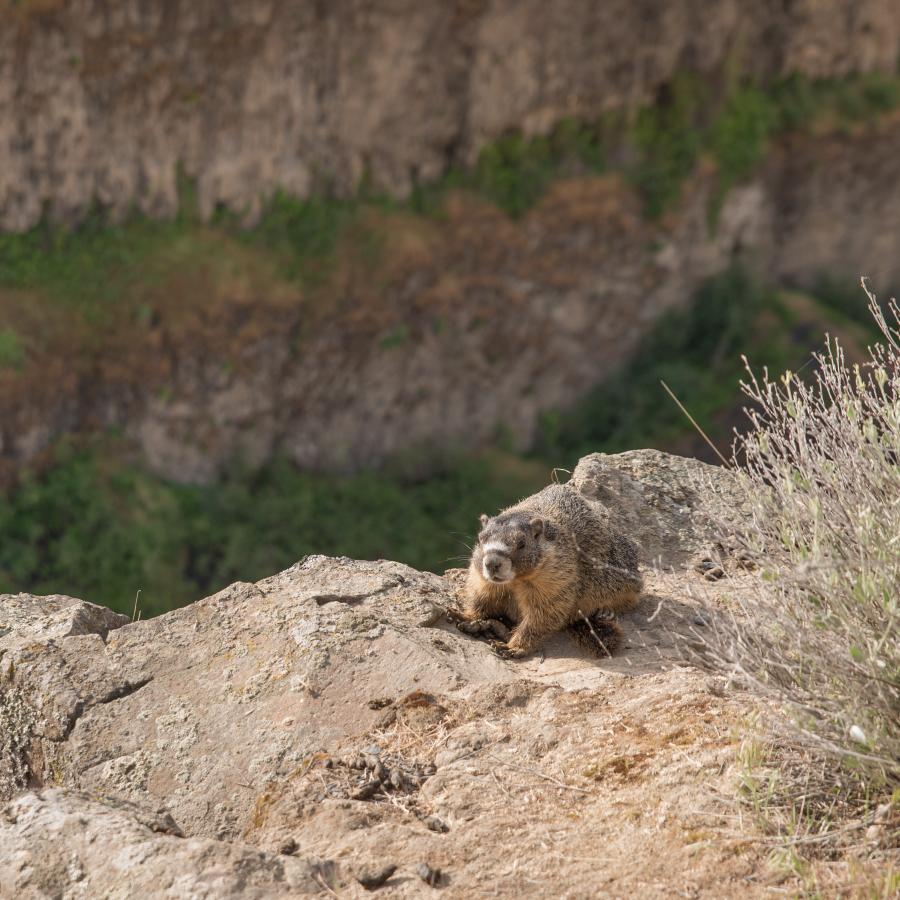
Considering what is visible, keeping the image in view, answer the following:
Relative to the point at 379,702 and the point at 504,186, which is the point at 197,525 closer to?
the point at 504,186

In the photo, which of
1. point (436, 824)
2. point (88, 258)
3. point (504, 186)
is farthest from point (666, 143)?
point (436, 824)

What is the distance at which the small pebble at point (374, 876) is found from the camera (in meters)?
3.55

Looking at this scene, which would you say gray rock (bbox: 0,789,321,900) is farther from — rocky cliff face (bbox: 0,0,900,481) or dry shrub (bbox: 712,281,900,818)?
rocky cliff face (bbox: 0,0,900,481)

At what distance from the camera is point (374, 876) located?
11.7ft

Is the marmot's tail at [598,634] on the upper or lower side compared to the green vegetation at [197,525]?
Result: upper

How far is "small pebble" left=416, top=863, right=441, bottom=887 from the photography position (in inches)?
140

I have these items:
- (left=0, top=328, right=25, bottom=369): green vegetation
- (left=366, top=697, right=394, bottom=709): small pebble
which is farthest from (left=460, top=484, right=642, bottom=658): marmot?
(left=0, top=328, right=25, bottom=369): green vegetation

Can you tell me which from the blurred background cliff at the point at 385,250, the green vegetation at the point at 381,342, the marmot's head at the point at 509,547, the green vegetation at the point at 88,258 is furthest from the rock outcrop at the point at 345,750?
the green vegetation at the point at 88,258

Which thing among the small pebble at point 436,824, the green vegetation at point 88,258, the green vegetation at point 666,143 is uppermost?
the green vegetation at point 666,143

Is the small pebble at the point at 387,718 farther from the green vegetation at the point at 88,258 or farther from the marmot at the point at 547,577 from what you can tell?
the green vegetation at the point at 88,258

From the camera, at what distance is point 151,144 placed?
17859 millimetres

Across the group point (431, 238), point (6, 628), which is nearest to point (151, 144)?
point (431, 238)

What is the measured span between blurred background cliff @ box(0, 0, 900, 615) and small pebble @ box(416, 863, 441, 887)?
14.1m

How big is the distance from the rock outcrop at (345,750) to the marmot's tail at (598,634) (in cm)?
8
